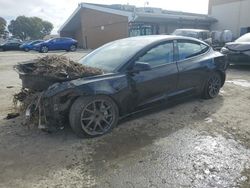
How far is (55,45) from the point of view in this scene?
1091 inches

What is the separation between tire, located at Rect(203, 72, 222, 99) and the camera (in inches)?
233

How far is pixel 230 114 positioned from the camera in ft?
16.8

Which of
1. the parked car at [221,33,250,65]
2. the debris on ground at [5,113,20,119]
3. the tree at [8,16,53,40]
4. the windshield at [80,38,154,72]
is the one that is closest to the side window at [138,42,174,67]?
the windshield at [80,38,154,72]

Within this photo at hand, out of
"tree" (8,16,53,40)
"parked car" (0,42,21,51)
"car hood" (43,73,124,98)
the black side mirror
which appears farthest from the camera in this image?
"tree" (8,16,53,40)

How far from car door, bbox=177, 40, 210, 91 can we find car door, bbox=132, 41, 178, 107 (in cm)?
20

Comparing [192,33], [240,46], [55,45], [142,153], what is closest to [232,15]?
[192,33]

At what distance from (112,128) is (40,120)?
3.65 feet

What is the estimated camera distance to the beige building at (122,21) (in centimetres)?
2927

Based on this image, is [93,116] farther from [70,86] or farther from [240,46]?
[240,46]

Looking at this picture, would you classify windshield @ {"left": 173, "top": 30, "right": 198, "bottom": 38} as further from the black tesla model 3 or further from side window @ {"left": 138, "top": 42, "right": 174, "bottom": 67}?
side window @ {"left": 138, "top": 42, "right": 174, "bottom": 67}

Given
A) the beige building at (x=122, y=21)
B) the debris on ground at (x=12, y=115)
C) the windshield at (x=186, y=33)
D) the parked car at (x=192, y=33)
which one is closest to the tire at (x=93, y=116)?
the debris on ground at (x=12, y=115)

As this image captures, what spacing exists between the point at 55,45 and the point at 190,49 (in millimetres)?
23939

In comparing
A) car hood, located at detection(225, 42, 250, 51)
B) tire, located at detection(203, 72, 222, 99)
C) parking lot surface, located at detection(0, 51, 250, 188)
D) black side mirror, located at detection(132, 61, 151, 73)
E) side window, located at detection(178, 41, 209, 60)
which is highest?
side window, located at detection(178, 41, 209, 60)

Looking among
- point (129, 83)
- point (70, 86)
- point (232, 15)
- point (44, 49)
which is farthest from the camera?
point (232, 15)
